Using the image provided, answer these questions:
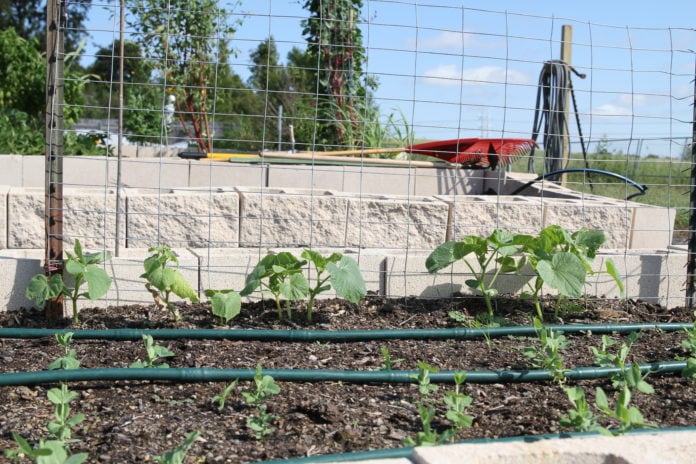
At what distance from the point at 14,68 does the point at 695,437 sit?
1399 cm

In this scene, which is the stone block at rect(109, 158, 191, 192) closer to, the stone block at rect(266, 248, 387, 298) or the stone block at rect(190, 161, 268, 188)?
the stone block at rect(190, 161, 268, 188)

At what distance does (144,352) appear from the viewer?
351 centimetres

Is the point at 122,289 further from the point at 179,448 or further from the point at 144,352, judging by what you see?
the point at 179,448

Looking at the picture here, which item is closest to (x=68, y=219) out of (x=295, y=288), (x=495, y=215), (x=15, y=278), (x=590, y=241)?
(x=15, y=278)

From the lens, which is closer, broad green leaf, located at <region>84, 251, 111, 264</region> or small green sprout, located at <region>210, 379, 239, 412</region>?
small green sprout, located at <region>210, 379, 239, 412</region>

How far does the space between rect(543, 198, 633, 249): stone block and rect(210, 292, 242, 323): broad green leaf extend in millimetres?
2395

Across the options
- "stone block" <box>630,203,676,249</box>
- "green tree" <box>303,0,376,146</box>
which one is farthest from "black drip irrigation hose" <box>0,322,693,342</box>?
"green tree" <box>303,0,376,146</box>

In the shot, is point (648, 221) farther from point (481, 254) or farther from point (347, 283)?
point (347, 283)

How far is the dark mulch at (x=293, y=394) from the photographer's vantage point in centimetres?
265

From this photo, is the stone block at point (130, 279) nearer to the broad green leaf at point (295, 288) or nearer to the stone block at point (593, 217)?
the broad green leaf at point (295, 288)

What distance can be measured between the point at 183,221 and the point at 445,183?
400cm

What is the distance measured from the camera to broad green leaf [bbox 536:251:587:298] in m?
3.95

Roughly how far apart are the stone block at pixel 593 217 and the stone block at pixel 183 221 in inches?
82.6

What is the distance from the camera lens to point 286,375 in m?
3.11
